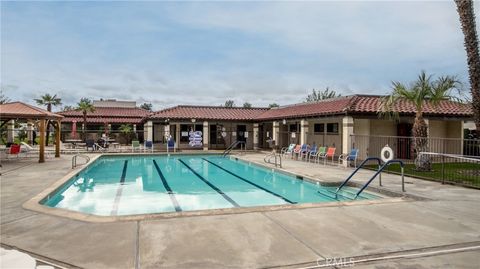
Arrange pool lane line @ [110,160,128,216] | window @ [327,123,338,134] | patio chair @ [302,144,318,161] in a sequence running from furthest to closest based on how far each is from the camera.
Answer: window @ [327,123,338,134] → patio chair @ [302,144,318,161] → pool lane line @ [110,160,128,216]

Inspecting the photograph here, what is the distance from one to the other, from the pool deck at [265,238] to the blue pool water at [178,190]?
270cm

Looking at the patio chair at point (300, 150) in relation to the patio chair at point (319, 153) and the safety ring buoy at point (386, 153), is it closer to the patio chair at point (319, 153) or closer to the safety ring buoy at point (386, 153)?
the patio chair at point (319, 153)

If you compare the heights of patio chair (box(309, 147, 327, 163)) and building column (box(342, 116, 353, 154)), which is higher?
building column (box(342, 116, 353, 154))

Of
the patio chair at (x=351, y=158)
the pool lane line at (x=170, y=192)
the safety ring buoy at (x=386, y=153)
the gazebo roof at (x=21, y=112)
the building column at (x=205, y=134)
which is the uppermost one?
the gazebo roof at (x=21, y=112)

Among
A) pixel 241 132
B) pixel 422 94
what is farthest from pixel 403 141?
pixel 241 132

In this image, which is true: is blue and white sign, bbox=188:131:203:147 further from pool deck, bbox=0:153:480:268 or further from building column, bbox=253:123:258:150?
pool deck, bbox=0:153:480:268

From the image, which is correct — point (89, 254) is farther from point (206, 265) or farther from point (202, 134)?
point (202, 134)

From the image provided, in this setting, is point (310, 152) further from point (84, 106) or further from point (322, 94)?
point (322, 94)

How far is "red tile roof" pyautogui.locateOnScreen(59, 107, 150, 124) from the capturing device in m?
37.0

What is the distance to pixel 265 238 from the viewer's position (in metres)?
A: 5.22

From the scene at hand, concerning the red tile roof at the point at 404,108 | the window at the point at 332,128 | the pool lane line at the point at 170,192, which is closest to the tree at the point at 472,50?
the red tile roof at the point at 404,108

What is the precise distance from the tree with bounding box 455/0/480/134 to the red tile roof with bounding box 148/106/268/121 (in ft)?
60.9

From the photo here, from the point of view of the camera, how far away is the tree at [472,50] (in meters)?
13.2

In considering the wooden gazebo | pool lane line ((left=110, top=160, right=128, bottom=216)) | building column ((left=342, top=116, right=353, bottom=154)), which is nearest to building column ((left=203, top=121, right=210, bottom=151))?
pool lane line ((left=110, top=160, right=128, bottom=216))
